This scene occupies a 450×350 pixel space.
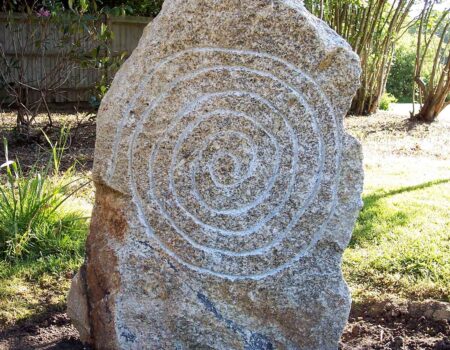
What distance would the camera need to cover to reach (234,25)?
2.76 metres

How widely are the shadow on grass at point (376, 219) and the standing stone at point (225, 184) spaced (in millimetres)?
1749

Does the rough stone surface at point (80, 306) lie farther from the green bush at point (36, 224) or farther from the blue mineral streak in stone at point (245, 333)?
the green bush at point (36, 224)

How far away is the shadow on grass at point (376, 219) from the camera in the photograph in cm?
472

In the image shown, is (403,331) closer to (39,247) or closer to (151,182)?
(151,182)

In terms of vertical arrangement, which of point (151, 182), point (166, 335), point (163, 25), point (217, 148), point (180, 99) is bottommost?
point (166, 335)

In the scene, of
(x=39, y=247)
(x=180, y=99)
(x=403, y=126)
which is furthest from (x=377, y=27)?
(x=180, y=99)

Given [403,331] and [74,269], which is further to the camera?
[74,269]

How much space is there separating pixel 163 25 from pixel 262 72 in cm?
47

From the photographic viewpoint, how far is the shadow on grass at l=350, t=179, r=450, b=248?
4.72 m

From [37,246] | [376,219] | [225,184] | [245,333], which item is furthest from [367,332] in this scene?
[37,246]

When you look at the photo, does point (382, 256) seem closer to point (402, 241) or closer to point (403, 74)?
point (402, 241)

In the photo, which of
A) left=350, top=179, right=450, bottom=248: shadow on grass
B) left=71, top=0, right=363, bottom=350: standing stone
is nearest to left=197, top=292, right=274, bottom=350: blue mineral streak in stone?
left=71, top=0, right=363, bottom=350: standing stone

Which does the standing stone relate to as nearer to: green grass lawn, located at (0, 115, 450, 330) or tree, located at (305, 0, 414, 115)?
green grass lawn, located at (0, 115, 450, 330)

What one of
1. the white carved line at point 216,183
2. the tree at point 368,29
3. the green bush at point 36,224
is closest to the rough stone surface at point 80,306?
the white carved line at point 216,183
